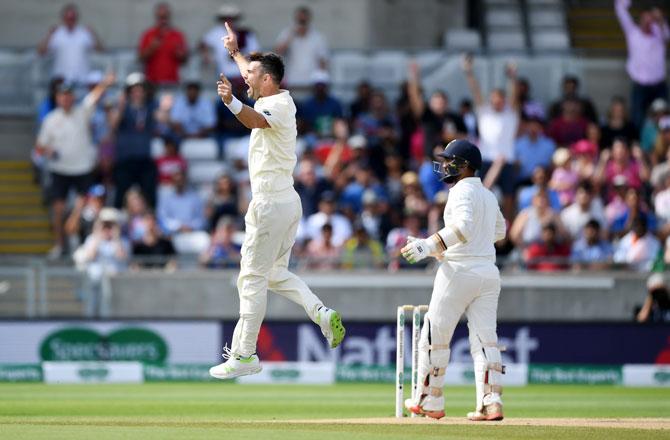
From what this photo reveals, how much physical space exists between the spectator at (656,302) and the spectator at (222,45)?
20.7 ft

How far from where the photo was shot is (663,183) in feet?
71.6

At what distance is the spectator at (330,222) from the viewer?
21109 millimetres

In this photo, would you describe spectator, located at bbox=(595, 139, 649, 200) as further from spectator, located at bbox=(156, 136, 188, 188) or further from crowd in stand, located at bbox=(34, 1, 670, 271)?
spectator, located at bbox=(156, 136, 188, 188)

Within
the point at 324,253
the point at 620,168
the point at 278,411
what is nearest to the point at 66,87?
the point at 324,253

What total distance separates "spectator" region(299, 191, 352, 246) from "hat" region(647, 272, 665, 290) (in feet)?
12.1

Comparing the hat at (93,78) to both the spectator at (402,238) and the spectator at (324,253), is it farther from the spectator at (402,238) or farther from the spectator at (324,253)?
the spectator at (402,238)

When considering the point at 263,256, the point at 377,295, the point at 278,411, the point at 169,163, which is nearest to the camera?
the point at 263,256

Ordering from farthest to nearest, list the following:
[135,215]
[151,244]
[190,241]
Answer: [190,241], [135,215], [151,244]

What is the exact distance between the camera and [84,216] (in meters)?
21.9

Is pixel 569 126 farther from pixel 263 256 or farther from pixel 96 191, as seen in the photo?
pixel 263 256

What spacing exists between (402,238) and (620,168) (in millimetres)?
3353

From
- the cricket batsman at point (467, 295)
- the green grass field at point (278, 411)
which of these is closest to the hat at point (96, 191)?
the green grass field at point (278, 411)

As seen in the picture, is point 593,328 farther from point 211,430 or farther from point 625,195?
point 211,430

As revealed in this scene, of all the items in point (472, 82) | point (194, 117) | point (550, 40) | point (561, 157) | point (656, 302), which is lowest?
point (656, 302)
